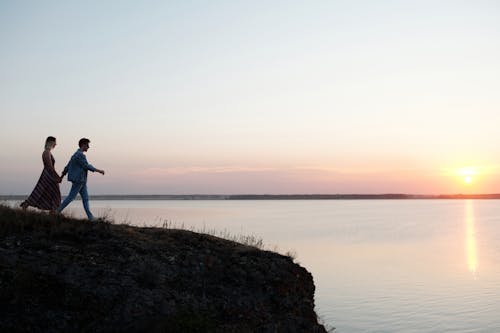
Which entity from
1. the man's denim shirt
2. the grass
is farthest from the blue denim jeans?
the grass

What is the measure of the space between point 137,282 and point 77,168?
5.32 m

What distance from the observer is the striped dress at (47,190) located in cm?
1451

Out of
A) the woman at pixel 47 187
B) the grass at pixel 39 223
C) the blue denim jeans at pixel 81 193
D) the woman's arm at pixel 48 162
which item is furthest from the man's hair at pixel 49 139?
the grass at pixel 39 223

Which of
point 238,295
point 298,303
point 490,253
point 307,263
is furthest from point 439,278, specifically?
point 238,295

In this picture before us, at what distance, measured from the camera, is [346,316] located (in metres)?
19.9

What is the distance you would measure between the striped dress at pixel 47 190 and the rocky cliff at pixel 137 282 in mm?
1285

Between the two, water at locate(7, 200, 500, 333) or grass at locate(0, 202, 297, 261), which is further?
water at locate(7, 200, 500, 333)

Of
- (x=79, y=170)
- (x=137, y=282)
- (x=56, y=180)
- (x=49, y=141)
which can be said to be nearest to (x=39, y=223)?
(x=56, y=180)

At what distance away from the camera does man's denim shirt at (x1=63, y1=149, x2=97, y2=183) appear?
15.0m

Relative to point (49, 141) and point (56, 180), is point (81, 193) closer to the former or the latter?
point (56, 180)

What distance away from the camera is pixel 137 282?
1110cm

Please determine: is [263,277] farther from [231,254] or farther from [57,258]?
[57,258]

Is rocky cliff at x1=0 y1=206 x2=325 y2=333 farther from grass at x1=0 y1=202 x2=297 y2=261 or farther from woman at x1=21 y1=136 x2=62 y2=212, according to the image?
woman at x1=21 y1=136 x2=62 y2=212

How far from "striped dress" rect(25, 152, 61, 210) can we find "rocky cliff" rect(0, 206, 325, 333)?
1285mm
